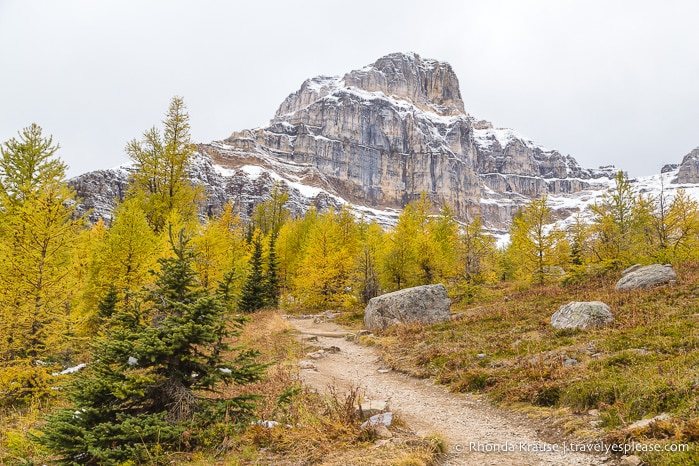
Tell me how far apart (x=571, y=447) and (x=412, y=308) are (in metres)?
13.0

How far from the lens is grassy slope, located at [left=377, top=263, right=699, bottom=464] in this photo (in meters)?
5.58

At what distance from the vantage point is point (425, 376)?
10820mm

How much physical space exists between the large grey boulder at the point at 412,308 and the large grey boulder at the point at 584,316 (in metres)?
6.10

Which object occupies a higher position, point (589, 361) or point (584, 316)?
point (584, 316)

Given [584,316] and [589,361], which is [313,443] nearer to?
[589,361]

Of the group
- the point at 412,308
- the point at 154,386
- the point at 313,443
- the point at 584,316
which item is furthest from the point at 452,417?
the point at 412,308

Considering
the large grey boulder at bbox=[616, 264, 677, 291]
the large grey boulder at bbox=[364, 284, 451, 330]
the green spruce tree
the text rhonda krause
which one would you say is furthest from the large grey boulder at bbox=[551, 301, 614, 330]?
the green spruce tree

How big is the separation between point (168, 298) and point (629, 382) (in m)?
8.86

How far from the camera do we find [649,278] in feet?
50.6

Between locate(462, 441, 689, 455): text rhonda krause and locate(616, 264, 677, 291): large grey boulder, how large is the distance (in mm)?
13519

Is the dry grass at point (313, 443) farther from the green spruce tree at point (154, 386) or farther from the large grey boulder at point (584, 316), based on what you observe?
the large grey boulder at point (584, 316)

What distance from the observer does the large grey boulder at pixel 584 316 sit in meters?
11.6

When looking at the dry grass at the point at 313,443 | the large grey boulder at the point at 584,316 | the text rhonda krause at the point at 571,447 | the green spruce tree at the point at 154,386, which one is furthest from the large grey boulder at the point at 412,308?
the green spruce tree at the point at 154,386

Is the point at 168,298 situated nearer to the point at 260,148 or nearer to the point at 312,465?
the point at 312,465
